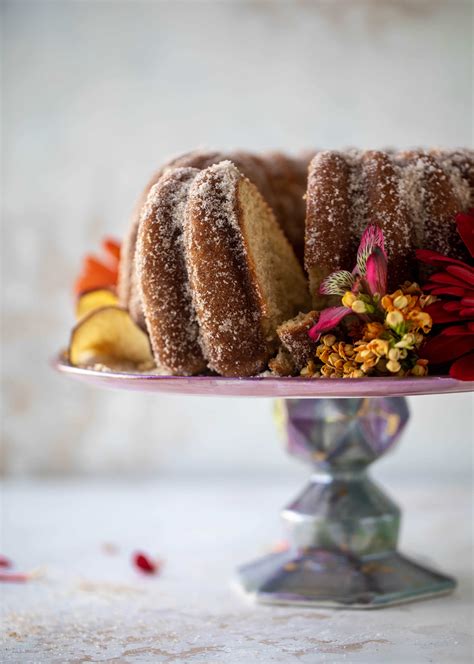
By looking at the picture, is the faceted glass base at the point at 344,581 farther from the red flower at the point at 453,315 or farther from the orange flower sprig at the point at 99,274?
the orange flower sprig at the point at 99,274

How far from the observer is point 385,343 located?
2.70 feet

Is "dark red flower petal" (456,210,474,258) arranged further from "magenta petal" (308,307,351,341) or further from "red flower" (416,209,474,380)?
"magenta petal" (308,307,351,341)

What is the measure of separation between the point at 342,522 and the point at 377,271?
0.38 m

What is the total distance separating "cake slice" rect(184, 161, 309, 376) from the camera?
35.1 inches

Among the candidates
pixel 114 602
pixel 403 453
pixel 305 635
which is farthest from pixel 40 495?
pixel 305 635

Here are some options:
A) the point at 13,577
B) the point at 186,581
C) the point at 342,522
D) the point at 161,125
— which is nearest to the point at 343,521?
the point at 342,522

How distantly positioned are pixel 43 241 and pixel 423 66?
83cm

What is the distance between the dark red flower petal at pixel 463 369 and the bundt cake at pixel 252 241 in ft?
0.40

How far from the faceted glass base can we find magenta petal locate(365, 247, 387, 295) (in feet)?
1.31

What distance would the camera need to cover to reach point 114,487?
175 cm

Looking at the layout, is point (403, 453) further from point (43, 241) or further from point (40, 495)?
point (43, 241)

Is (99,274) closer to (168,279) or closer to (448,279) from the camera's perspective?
(168,279)

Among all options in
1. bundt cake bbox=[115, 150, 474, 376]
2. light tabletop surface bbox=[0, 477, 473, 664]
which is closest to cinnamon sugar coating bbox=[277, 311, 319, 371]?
bundt cake bbox=[115, 150, 474, 376]

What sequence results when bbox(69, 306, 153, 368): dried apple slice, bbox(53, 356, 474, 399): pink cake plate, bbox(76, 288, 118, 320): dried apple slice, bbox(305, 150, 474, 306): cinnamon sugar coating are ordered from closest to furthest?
bbox(53, 356, 474, 399): pink cake plate → bbox(305, 150, 474, 306): cinnamon sugar coating → bbox(69, 306, 153, 368): dried apple slice → bbox(76, 288, 118, 320): dried apple slice
